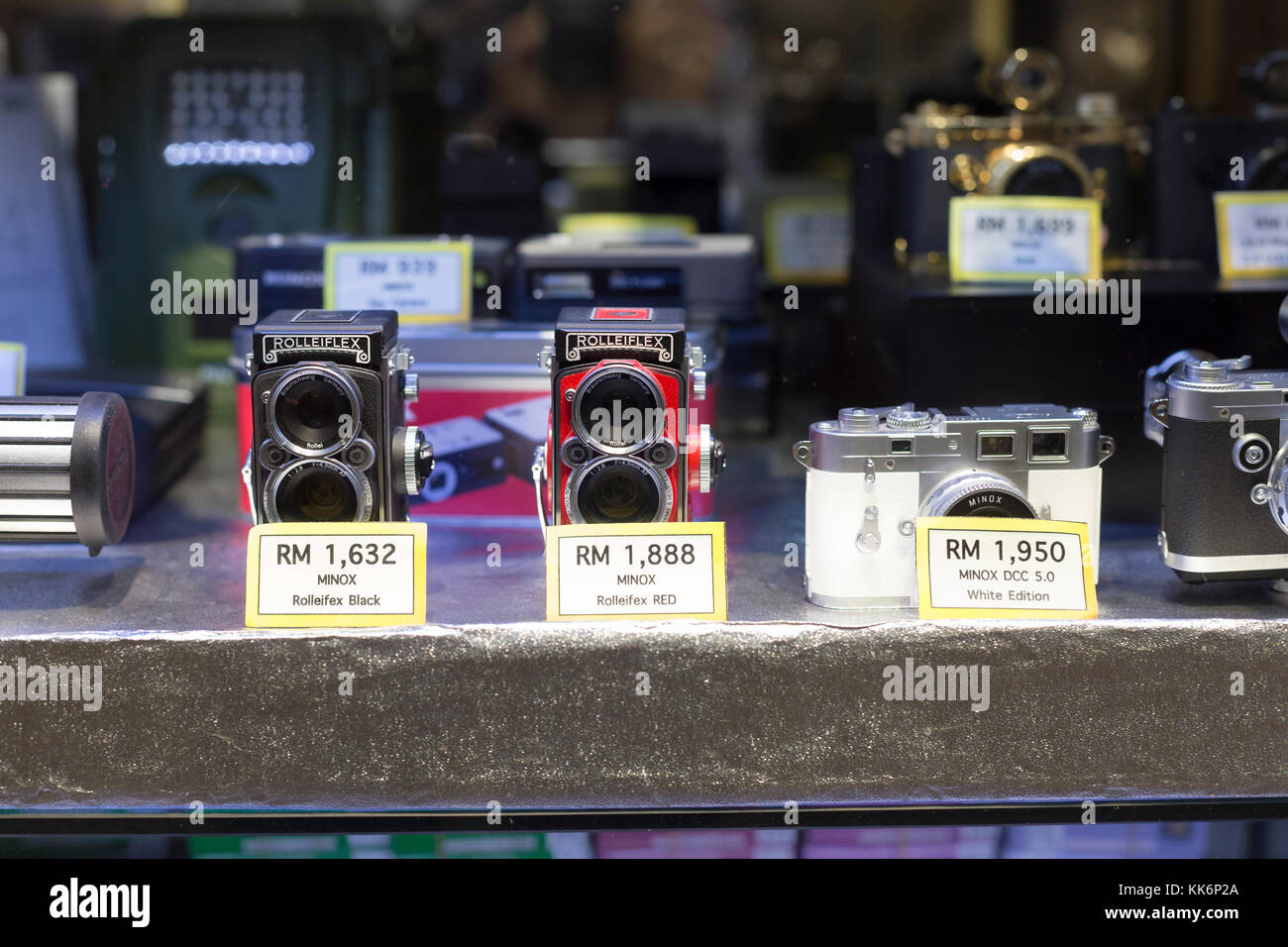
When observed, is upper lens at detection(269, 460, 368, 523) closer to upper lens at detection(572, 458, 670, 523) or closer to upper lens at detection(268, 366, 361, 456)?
upper lens at detection(268, 366, 361, 456)

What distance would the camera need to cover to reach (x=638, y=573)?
2.91 ft

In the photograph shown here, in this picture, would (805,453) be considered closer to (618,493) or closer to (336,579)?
(618,493)

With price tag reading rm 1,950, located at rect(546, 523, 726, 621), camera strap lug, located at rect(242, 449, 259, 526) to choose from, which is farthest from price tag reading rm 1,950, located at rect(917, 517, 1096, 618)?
camera strap lug, located at rect(242, 449, 259, 526)

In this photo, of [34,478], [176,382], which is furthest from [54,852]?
[176,382]

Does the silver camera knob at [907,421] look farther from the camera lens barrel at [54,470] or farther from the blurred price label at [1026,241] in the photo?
the camera lens barrel at [54,470]

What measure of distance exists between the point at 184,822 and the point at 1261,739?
0.72m

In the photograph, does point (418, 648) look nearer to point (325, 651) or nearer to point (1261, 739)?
point (325, 651)

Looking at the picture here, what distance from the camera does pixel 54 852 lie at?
99 centimetres

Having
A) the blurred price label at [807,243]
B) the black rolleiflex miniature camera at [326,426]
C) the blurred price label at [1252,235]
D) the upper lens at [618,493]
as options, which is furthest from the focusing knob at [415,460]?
the blurred price label at [807,243]

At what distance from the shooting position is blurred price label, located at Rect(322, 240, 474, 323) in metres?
1.12

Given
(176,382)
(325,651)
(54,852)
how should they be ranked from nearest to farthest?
(325,651)
(54,852)
(176,382)

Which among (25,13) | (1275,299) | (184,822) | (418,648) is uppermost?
(25,13)

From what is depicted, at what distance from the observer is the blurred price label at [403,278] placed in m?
1.12
